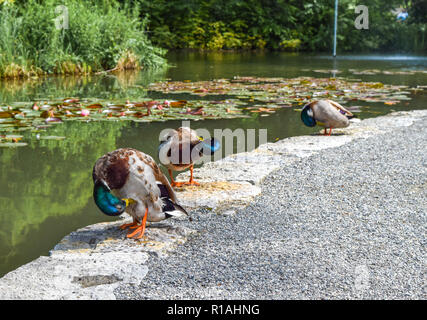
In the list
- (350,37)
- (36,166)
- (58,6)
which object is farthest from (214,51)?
(36,166)

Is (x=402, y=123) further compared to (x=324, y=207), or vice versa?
(x=402, y=123)

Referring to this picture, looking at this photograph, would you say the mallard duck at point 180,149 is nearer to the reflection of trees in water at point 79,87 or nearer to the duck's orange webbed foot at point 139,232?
the duck's orange webbed foot at point 139,232

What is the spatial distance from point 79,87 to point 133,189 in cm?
564

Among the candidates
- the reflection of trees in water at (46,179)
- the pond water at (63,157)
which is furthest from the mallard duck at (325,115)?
the reflection of trees in water at (46,179)

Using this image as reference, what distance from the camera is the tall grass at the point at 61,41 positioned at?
843 cm

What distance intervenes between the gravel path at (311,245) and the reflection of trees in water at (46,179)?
Answer: 76 cm

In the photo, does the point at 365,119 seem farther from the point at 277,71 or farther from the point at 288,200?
the point at 277,71

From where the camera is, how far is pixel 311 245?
2.22 meters

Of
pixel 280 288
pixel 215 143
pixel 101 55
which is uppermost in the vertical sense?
pixel 101 55

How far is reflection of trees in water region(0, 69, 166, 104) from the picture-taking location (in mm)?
6555

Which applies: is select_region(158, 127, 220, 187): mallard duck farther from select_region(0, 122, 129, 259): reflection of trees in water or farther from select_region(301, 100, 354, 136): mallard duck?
select_region(301, 100, 354, 136): mallard duck

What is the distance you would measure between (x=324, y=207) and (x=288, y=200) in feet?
0.64

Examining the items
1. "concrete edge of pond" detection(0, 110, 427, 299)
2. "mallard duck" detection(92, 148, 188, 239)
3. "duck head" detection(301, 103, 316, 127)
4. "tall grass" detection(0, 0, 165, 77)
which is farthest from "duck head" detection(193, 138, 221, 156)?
"tall grass" detection(0, 0, 165, 77)

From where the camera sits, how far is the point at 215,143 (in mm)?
2867
